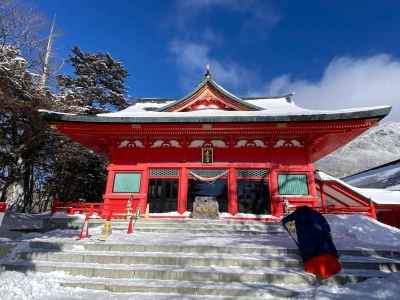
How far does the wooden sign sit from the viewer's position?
12.4 meters

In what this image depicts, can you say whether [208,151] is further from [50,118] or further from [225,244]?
[50,118]

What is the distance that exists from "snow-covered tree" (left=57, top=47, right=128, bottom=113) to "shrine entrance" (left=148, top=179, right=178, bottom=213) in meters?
16.5

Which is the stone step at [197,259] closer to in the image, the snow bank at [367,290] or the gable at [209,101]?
the snow bank at [367,290]

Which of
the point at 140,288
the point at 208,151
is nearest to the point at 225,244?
the point at 140,288

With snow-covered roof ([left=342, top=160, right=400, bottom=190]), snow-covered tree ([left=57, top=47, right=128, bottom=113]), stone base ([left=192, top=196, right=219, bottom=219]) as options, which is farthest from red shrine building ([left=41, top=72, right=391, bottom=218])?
snow-covered tree ([left=57, top=47, right=128, bottom=113])

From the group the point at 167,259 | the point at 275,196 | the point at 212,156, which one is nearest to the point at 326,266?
the point at 167,259

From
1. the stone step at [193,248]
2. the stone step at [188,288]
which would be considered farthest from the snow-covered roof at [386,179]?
the stone step at [188,288]

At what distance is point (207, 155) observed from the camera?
1250cm

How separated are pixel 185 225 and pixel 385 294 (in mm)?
6242

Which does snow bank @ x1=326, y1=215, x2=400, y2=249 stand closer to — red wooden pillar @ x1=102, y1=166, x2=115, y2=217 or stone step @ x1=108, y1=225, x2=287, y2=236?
stone step @ x1=108, y1=225, x2=287, y2=236

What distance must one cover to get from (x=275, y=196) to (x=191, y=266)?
6731 mm

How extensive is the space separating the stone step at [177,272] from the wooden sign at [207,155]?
700cm

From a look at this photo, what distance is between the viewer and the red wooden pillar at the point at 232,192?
1170 centimetres

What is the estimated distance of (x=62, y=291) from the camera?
16.2 feet
